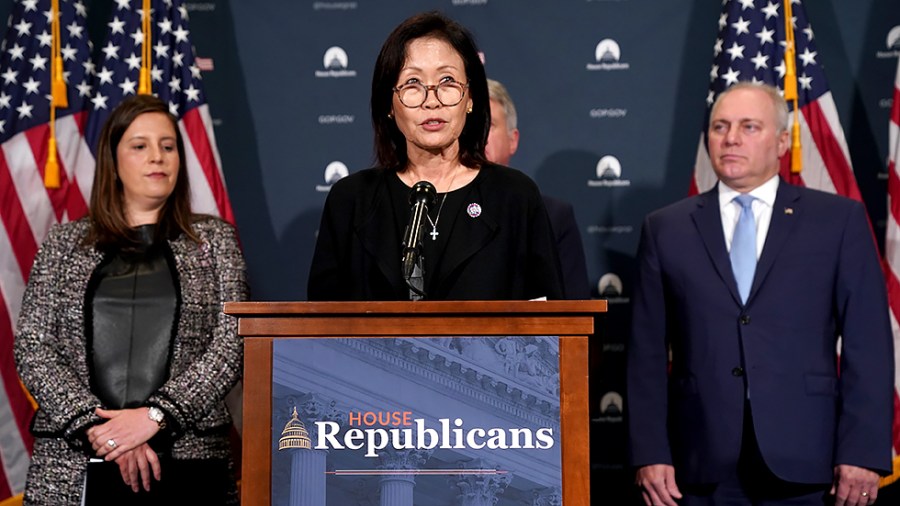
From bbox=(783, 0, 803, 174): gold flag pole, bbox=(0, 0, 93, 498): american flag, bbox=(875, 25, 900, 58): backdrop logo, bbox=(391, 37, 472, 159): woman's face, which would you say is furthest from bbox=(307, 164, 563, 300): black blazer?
bbox=(875, 25, 900, 58): backdrop logo

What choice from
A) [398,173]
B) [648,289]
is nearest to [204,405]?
[398,173]

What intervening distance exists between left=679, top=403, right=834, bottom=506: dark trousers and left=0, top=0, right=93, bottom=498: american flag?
2490mm

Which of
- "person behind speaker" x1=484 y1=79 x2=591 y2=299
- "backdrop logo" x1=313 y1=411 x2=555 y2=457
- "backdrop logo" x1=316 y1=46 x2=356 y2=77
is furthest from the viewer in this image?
"backdrop logo" x1=316 y1=46 x2=356 y2=77

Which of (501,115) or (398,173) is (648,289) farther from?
(398,173)

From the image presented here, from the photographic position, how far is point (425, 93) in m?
2.16

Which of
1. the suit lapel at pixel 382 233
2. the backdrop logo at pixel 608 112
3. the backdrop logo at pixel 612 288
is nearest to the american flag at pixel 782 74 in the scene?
the backdrop logo at pixel 608 112

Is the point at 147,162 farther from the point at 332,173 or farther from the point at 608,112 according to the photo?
the point at 608,112

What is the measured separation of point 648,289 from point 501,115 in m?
0.86

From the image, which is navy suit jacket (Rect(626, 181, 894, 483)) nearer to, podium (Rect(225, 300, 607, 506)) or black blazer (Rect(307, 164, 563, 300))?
black blazer (Rect(307, 164, 563, 300))

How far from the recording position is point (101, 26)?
179 inches

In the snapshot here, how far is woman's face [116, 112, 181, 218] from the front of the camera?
3279mm

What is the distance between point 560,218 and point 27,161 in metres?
2.07

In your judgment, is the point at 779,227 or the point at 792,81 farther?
the point at 792,81

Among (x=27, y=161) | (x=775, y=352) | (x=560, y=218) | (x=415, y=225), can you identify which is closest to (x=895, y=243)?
(x=775, y=352)
